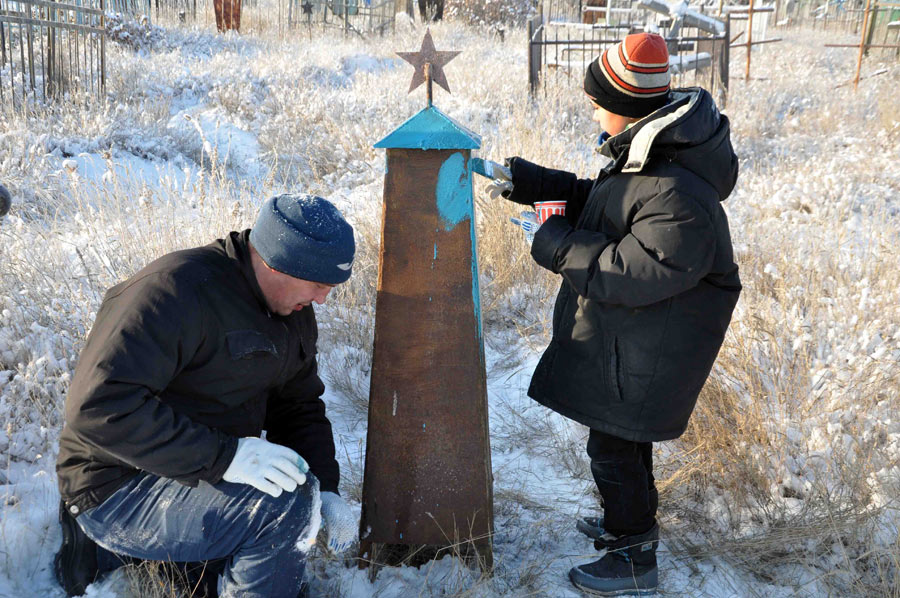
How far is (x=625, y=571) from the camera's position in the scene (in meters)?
2.19

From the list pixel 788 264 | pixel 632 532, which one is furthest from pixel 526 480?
pixel 788 264

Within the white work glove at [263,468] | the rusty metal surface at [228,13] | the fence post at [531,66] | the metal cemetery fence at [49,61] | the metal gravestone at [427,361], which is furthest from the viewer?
the rusty metal surface at [228,13]

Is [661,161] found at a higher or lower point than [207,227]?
higher

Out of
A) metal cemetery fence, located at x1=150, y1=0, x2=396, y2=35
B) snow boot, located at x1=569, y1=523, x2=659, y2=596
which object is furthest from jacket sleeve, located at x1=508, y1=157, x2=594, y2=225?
metal cemetery fence, located at x1=150, y1=0, x2=396, y2=35

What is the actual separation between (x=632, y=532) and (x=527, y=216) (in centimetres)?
106

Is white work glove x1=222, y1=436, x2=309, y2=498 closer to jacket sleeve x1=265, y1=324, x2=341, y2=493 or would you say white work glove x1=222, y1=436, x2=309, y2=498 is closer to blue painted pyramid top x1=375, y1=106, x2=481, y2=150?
jacket sleeve x1=265, y1=324, x2=341, y2=493

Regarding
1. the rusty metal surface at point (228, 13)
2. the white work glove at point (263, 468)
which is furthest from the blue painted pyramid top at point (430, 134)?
the rusty metal surface at point (228, 13)

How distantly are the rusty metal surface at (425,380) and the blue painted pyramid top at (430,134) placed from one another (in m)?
0.03

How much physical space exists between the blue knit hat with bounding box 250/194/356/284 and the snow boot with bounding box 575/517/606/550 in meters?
1.32

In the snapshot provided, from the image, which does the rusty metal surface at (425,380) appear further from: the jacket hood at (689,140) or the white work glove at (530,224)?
the jacket hood at (689,140)

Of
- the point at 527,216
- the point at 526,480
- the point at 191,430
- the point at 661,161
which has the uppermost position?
the point at 661,161

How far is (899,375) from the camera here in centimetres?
262

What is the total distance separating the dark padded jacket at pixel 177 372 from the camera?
158 centimetres

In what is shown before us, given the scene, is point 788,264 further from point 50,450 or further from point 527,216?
point 50,450
